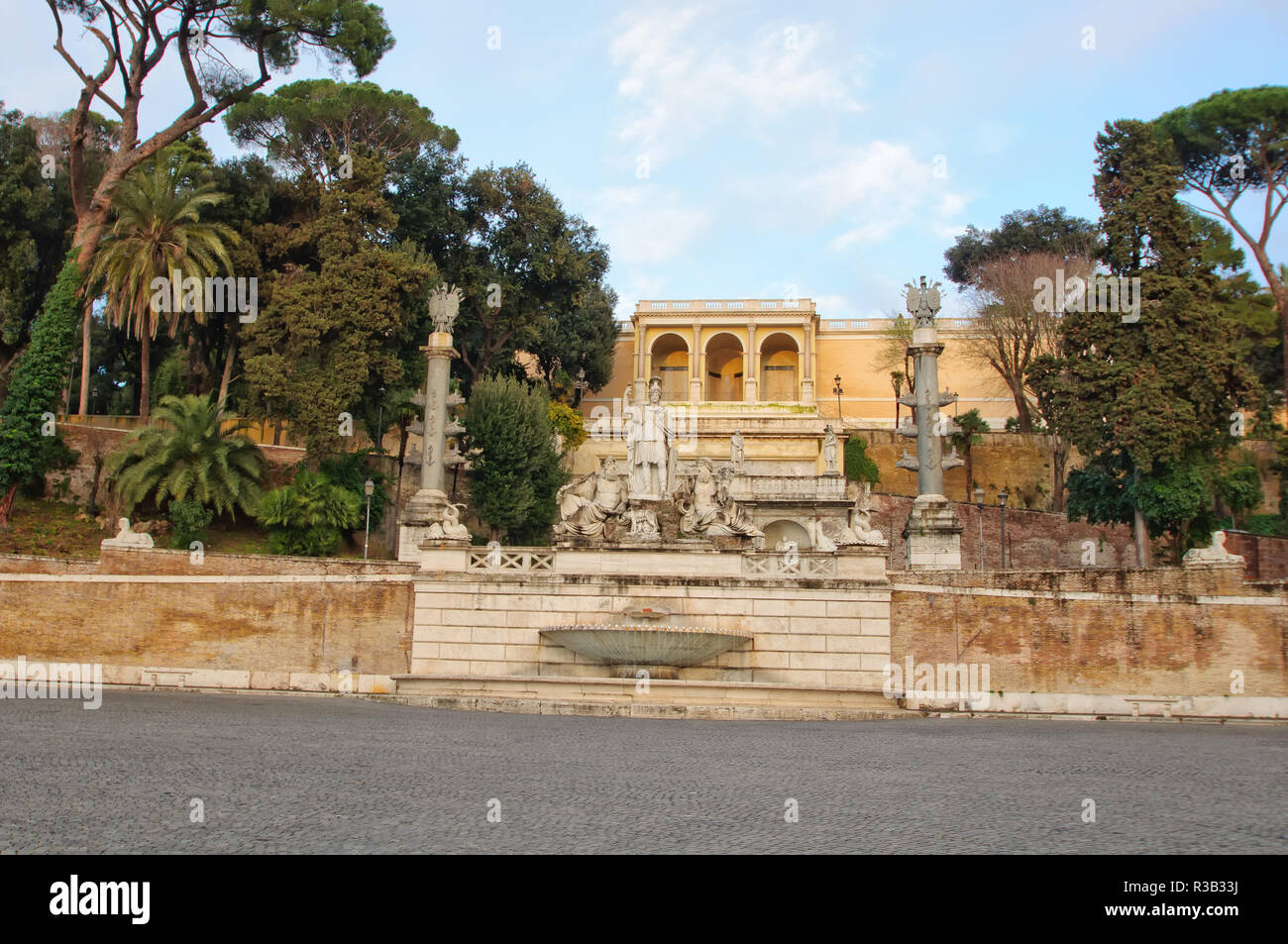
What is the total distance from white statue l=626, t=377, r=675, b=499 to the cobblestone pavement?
8556mm

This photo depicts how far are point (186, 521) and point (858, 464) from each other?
78.0 ft

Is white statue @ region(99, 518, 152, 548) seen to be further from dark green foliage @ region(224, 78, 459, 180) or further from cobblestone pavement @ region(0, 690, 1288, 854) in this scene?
dark green foliage @ region(224, 78, 459, 180)

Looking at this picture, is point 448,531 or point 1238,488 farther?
point 1238,488

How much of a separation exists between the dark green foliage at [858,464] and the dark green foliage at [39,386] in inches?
1005

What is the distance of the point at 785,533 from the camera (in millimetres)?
32844

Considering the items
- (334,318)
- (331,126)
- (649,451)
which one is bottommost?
(649,451)

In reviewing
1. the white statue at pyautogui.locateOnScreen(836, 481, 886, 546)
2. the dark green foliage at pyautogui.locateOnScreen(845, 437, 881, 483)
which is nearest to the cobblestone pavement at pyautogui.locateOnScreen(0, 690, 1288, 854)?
the white statue at pyautogui.locateOnScreen(836, 481, 886, 546)

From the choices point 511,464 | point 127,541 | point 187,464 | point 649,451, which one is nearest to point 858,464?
point 511,464

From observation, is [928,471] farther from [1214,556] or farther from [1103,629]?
[1214,556]

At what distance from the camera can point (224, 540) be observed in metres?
26.7

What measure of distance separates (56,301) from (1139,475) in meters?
25.9

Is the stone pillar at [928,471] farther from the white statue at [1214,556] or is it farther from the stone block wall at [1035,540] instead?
the stone block wall at [1035,540]

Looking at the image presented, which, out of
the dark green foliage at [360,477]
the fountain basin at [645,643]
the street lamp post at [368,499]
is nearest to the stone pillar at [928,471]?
the fountain basin at [645,643]

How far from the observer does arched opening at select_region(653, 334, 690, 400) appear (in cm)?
5509
